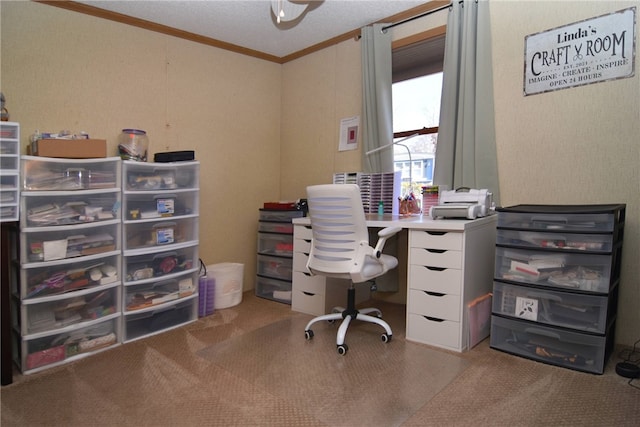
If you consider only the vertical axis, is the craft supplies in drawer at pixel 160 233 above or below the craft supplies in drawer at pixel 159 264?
above

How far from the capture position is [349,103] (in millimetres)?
3414

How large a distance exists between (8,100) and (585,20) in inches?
139

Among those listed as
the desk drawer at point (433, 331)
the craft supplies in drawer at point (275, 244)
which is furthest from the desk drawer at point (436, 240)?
the craft supplies in drawer at point (275, 244)

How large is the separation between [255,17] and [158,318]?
7.72 ft

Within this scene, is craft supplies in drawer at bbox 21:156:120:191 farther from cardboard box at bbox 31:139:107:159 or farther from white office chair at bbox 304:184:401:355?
white office chair at bbox 304:184:401:355

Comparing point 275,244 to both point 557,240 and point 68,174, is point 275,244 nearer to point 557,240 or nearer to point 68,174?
point 68,174

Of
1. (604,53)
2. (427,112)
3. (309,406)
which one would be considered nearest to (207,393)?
(309,406)

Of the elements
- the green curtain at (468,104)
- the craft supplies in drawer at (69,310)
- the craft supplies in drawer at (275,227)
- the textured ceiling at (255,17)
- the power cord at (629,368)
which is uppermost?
the textured ceiling at (255,17)

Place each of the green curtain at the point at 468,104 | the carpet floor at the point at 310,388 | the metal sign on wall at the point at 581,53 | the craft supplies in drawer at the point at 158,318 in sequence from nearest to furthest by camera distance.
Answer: the carpet floor at the point at 310,388 < the metal sign on wall at the point at 581,53 < the craft supplies in drawer at the point at 158,318 < the green curtain at the point at 468,104

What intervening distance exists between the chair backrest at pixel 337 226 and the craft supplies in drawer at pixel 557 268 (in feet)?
2.62

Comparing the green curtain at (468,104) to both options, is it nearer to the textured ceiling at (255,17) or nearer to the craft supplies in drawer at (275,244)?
the textured ceiling at (255,17)

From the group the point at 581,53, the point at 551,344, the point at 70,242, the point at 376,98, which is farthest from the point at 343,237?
the point at 581,53

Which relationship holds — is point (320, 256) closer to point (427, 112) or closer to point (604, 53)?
point (427, 112)

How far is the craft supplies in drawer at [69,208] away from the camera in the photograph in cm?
202
